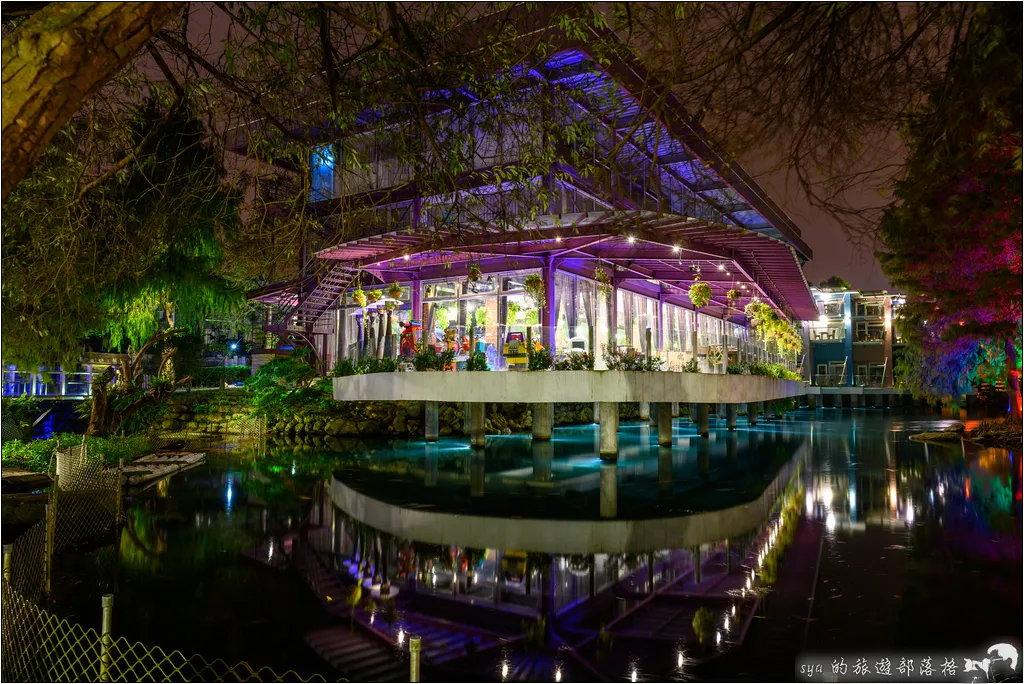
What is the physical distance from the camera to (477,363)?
653 inches

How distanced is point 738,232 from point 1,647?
61.0 ft

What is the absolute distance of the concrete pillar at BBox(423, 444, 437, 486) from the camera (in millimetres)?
15883

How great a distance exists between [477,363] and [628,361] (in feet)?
12.0

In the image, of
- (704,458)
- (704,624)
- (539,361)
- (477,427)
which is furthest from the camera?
(477,427)

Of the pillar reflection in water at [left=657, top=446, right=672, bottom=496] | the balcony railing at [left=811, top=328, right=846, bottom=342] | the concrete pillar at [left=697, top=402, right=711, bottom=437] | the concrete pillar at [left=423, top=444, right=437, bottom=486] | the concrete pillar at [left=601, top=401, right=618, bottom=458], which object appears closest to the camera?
the pillar reflection in water at [left=657, top=446, right=672, bottom=496]

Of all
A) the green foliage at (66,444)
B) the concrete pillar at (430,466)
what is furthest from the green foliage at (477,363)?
the green foliage at (66,444)

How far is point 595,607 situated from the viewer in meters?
7.66

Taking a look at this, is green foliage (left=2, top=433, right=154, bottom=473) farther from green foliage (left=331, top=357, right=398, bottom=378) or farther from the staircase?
the staircase

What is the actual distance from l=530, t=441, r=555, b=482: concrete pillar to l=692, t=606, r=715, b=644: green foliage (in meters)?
8.76

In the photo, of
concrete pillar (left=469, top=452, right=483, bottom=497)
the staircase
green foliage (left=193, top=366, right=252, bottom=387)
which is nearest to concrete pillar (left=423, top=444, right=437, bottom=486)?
concrete pillar (left=469, top=452, right=483, bottom=497)

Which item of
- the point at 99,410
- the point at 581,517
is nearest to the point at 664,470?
the point at 581,517

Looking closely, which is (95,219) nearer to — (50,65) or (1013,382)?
(50,65)

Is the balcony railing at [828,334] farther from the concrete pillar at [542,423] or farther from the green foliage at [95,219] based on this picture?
the green foliage at [95,219]

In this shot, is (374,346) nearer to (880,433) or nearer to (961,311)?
(961,311)
